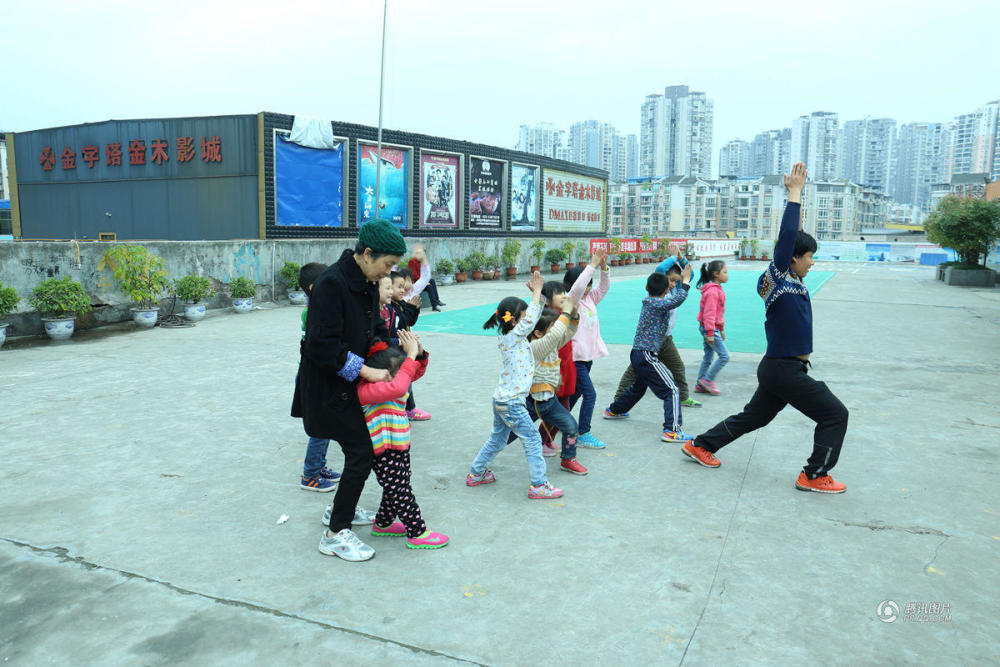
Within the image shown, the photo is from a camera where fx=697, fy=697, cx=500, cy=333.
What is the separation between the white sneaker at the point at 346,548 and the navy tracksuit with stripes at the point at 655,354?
3063 millimetres

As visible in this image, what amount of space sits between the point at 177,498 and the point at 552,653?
2.84 m

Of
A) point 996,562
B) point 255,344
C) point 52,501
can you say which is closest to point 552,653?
point 996,562

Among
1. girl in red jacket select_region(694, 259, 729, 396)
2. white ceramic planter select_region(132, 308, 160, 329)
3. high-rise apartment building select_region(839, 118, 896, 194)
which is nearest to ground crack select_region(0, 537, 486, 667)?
girl in red jacket select_region(694, 259, 729, 396)

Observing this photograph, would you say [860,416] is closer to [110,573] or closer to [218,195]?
[110,573]

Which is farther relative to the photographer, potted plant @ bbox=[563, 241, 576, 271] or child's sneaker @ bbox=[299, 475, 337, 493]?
potted plant @ bbox=[563, 241, 576, 271]

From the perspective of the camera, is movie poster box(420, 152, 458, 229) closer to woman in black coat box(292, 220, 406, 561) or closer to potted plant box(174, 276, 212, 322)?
potted plant box(174, 276, 212, 322)

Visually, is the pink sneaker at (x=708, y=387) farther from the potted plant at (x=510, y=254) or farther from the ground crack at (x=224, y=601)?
the potted plant at (x=510, y=254)

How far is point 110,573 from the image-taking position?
11.4ft

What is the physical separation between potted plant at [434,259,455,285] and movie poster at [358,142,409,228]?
7.08ft

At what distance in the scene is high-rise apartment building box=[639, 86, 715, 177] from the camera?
160 metres

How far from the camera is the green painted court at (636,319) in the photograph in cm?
1147

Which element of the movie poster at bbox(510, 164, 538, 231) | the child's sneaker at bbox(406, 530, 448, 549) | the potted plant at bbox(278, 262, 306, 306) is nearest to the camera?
the child's sneaker at bbox(406, 530, 448, 549)

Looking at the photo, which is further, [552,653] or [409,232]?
[409,232]

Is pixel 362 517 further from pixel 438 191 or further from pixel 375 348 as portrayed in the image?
pixel 438 191
